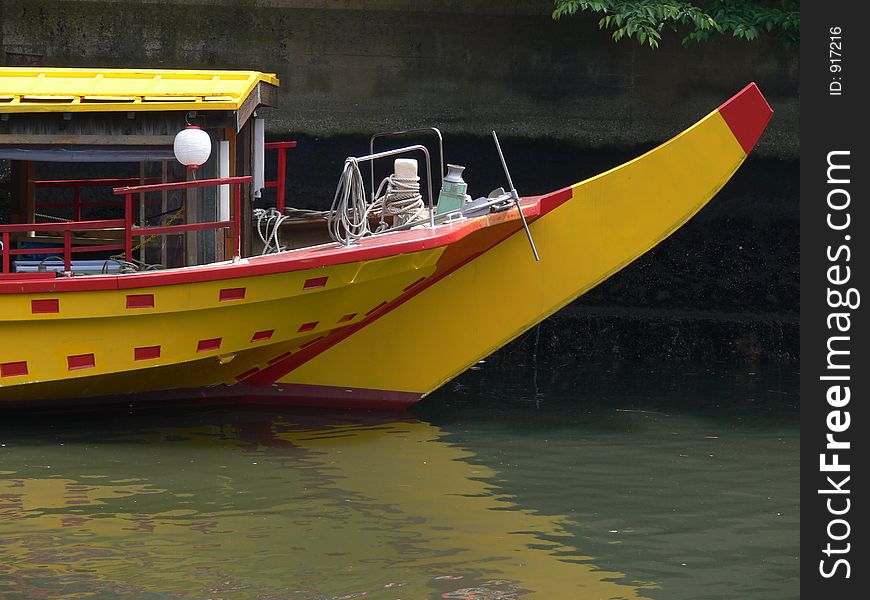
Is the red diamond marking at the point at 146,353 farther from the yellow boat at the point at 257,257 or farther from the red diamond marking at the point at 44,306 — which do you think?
the red diamond marking at the point at 44,306

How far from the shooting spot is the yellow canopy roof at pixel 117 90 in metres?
8.07

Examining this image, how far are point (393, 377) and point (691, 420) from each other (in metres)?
2.09

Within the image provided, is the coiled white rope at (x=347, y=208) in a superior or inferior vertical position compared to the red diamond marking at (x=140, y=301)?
superior

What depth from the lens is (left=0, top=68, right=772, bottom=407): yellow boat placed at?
8.02 m

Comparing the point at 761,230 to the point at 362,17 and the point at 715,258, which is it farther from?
the point at 362,17

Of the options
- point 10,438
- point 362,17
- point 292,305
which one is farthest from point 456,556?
point 362,17

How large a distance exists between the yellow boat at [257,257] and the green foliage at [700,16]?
9.10 ft

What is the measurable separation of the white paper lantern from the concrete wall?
17.7 ft

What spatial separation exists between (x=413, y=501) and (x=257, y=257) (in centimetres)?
202

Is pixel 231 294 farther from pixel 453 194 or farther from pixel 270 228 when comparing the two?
pixel 453 194

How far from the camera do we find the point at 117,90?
8273mm

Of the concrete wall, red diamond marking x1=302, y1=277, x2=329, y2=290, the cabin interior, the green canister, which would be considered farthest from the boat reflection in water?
the concrete wall

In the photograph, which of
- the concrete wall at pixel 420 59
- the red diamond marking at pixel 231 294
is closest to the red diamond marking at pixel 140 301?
the red diamond marking at pixel 231 294

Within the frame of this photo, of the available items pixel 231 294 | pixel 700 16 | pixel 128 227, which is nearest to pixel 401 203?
pixel 231 294
